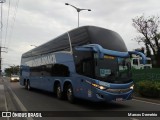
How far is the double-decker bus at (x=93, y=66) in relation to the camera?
13703 millimetres

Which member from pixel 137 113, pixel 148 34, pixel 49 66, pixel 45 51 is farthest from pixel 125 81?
pixel 148 34

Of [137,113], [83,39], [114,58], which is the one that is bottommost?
[137,113]

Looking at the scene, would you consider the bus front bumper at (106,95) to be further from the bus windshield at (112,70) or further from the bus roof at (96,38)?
the bus roof at (96,38)

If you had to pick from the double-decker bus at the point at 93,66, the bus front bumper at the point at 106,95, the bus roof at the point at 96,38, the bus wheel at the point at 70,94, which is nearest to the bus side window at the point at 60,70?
the double-decker bus at the point at 93,66

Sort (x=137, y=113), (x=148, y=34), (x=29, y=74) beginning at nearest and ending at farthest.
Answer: (x=137, y=113)
(x=29, y=74)
(x=148, y=34)

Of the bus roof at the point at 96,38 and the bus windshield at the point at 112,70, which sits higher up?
the bus roof at the point at 96,38

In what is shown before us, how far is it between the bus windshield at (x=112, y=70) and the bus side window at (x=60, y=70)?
3366 millimetres

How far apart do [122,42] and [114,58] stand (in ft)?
4.63

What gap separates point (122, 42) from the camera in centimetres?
1530

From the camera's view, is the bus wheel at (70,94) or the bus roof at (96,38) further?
the bus wheel at (70,94)

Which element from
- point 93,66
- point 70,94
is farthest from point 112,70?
point 70,94

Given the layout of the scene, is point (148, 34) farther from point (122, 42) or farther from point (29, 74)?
point (122, 42)

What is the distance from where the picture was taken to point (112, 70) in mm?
13953

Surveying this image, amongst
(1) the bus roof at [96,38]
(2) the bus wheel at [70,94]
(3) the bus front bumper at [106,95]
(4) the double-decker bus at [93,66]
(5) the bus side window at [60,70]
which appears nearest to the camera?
(3) the bus front bumper at [106,95]
